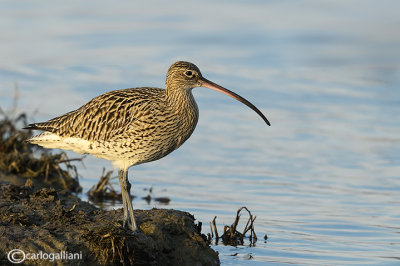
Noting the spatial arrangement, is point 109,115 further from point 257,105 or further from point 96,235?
point 257,105

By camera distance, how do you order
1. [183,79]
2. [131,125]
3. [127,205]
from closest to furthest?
[127,205]
[131,125]
[183,79]

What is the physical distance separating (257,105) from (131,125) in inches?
284

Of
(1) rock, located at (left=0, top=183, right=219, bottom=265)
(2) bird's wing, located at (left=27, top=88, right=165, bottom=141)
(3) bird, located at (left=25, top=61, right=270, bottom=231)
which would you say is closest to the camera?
(1) rock, located at (left=0, top=183, right=219, bottom=265)

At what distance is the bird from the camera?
367 inches

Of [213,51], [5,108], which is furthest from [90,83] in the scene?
[213,51]

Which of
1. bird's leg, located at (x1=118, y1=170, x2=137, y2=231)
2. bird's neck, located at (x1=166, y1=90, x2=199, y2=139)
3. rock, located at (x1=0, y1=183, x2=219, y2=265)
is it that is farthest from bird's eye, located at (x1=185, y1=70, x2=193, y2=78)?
rock, located at (x1=0, y1=183, x2=219, y2=265)

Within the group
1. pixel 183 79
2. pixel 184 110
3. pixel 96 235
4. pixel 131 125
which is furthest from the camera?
pixel 183 79

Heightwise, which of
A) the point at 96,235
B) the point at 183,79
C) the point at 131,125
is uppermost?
the point at 183,79

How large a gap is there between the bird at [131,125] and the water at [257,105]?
143 cm

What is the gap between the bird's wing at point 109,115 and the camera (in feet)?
31.2

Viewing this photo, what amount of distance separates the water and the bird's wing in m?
1.82

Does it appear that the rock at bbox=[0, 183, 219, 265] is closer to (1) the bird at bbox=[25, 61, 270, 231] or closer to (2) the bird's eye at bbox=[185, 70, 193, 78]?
(1) the bird at bbox=[25, 61, 270, 231]

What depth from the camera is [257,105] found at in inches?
645

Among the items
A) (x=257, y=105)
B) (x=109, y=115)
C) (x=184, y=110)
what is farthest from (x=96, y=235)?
(x=257, y=105)
